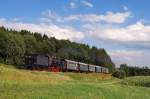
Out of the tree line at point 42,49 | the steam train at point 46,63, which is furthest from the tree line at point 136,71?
the steam train at point 46,63

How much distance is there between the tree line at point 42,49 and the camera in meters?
120

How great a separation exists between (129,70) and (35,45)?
33.4 m

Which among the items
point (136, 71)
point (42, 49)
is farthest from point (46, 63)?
point (42, 49)

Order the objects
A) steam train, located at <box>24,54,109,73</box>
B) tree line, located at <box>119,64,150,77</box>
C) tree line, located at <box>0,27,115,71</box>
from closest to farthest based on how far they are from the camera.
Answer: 1. steam train, located at <box>24,54,109,73</box>
2. tree line, located at <box>0,27,115,71</box>
3. tree line, located at <box>119,64,150,77</box>

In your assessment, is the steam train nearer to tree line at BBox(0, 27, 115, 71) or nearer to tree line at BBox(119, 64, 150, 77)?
tree line at BBox(0, 27, 115, 71)

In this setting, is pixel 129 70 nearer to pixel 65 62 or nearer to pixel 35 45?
pixel 35 45

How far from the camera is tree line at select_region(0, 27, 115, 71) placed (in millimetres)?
119938

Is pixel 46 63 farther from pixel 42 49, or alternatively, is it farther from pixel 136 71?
pixel 42 49

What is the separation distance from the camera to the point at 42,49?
526 feet

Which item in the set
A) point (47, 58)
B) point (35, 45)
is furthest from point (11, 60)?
point (35, 45)

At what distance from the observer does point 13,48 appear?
122 metres

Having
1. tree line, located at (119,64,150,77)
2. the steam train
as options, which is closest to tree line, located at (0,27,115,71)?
tree line, located at (119,64,150,77)

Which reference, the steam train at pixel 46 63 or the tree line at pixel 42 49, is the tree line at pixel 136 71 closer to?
the tree line at pixel 42 49

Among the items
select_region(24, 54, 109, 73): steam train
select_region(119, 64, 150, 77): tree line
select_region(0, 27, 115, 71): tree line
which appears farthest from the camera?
select_region(119, 64, 150, 77): tree line
